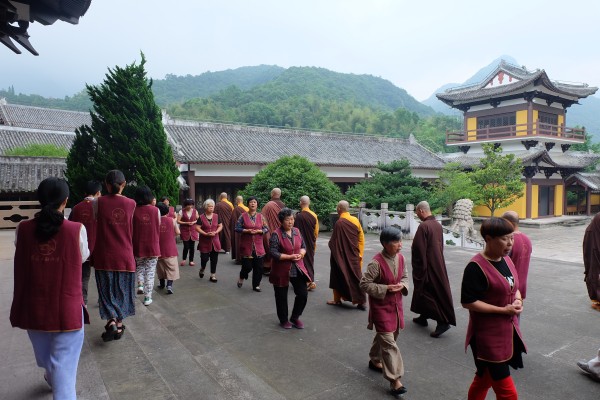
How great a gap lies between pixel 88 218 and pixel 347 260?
337 cm

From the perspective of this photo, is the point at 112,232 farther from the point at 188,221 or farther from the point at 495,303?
the point at 188,221

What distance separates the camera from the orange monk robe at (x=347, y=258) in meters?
5.77

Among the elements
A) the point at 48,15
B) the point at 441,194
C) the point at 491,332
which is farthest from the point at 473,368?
the point at 441,194

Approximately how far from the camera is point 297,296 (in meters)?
4.89

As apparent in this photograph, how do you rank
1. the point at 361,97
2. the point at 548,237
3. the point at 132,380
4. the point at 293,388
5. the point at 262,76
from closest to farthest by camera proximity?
the point at 132,380 < the point at 293,388 < the point at 548,237 < the point at 361,97 < the point at 262,76

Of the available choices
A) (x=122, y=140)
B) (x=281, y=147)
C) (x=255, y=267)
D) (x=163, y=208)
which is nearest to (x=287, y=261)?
(x=255, y=267)

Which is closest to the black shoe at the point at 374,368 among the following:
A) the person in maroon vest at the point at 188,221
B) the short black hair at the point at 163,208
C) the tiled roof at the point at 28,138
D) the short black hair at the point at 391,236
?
the short black hair at the point at 391,236

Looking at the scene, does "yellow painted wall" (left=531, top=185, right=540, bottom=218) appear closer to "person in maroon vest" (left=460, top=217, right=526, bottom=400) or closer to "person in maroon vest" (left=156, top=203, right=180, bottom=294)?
"person in maroon vest" (left=156, top=203, right=180, bottom=294)

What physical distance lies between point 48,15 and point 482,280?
16.1ft

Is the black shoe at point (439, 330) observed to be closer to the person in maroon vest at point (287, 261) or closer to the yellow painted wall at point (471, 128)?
the person in maroon vest at point (287, 261)

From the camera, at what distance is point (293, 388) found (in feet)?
11.5

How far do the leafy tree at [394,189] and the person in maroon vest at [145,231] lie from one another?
37.1 ft

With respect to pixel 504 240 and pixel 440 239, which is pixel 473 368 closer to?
pixel 440 239

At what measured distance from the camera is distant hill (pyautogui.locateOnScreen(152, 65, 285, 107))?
248 feet
